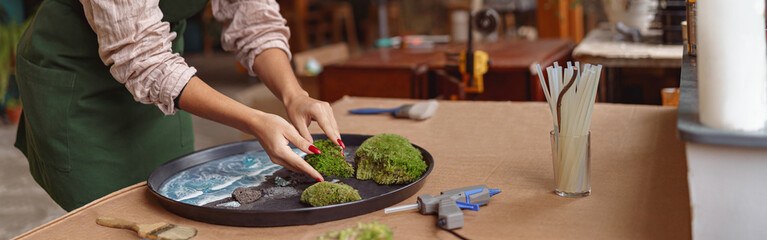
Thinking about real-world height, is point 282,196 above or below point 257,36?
below

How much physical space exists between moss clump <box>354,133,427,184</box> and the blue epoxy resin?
175mm

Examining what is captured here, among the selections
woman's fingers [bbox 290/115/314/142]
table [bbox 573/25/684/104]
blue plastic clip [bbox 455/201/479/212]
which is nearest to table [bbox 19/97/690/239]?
blue plastic clip [bbox 455/201/479/212]

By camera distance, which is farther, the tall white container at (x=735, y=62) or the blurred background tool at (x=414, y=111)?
the blurred background tool at (x=414, y=111)

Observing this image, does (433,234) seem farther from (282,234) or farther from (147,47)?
(147,47)

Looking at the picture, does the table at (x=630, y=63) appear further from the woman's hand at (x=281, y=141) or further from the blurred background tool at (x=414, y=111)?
the woman's hand at (x=281, y=141)

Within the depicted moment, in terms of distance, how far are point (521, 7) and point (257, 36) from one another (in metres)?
4.24

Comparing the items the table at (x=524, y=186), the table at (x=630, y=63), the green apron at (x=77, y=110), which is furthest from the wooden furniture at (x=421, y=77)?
the green apron at (x=77, y=110)

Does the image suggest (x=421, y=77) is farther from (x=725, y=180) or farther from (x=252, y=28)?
(x=725, y=180)

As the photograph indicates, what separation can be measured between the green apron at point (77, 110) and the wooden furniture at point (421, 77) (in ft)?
4.72

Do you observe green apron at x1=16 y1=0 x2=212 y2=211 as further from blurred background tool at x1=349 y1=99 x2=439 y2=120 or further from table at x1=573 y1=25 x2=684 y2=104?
table at x1=573 y1=25 x2=684 y2=104

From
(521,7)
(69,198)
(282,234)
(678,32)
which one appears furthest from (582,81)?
(521,7)

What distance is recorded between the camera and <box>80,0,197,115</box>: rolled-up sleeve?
118cm

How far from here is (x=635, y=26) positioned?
2863 mm

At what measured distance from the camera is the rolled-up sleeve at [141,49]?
118 cm
